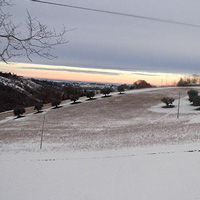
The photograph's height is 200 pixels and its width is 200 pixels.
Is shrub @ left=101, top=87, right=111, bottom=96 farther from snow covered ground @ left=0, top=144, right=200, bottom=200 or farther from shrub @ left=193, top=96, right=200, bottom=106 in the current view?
snow covered ground @ left=0, top=144, right=200, bottom=200

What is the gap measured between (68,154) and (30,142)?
5708mm

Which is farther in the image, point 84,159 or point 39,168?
point 84,159

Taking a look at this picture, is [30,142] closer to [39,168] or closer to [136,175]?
[39,168]

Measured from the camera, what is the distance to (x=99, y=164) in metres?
12.6

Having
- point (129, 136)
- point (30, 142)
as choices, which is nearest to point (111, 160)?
point (129, 136)

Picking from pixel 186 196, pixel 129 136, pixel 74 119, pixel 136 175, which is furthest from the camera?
pixel 74 119

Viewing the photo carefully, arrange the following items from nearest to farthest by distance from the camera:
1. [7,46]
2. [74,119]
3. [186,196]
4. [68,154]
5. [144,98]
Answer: [7,46]
[186,196]
[68,154]
[74,119]
[144,98]

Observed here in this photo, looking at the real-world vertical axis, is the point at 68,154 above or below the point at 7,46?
below

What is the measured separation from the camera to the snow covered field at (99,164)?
8.77m

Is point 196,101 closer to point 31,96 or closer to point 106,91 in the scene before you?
point 106,91

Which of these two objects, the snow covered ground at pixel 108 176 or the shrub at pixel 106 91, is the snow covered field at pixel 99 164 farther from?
the shrub at pixel 106 91

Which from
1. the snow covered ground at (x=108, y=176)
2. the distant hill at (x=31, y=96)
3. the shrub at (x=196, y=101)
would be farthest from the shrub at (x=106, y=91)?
the snow covered ground at (x=108, y=176)

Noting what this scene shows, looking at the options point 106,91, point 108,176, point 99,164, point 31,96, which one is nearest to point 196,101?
point 106,91

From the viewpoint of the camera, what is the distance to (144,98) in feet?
142
